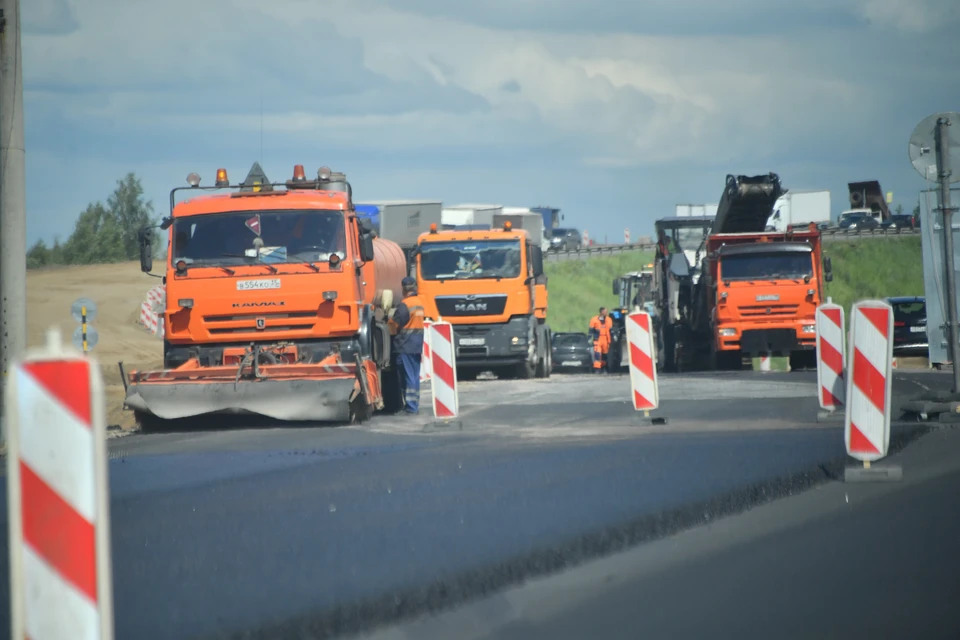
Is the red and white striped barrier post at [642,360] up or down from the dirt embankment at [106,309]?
down

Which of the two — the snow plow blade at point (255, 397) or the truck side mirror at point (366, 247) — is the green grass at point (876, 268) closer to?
the truck side mirror at point (366, 247)

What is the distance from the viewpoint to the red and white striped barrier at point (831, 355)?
13320mm

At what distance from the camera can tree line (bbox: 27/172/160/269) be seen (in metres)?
79.9

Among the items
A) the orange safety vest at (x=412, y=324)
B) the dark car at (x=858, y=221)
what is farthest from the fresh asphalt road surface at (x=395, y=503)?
the dark car at (x=858, y=221)

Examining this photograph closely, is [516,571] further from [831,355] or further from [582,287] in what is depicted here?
[582,287]

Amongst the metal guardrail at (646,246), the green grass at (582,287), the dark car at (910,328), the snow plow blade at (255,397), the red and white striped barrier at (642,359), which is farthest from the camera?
the metal guardrail at (646,246)

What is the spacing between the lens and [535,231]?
110ft

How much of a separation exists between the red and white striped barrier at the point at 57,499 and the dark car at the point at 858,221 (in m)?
77.3

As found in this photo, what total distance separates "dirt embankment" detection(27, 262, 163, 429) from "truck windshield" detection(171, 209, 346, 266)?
15590mm

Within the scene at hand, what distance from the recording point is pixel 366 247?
16266 millimetres

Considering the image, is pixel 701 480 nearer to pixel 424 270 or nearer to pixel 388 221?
pixel 424 270

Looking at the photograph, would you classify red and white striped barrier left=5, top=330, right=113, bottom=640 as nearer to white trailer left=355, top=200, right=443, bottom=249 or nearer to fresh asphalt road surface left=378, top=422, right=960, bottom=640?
fresh asphalt road surface left=378, top=422, right=960, bottom=640

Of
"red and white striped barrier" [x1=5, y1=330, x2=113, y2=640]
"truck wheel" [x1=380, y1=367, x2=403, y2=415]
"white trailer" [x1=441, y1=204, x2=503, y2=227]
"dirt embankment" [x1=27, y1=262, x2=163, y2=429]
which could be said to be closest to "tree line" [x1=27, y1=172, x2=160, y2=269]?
"dirt embankment" [x1=27, y1=262, x2=163, y2=429]

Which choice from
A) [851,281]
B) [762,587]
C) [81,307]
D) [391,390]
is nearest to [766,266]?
[391,390]
